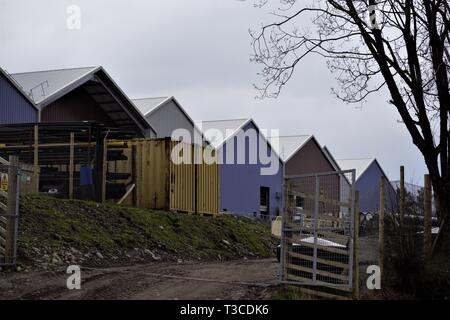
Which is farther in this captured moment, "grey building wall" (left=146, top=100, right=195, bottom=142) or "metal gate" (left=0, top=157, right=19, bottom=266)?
"grey building wall" (left=146, top=100, right=195, bottom=142)

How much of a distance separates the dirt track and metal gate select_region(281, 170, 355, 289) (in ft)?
2.63

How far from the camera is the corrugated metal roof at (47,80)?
3716cm

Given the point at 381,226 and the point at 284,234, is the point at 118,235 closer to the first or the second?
the point at 284,234

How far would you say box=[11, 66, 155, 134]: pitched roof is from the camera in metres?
37.2

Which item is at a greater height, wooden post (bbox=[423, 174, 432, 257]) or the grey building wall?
the grey building wall

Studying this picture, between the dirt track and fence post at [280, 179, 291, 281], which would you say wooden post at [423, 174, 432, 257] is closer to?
the dirt track

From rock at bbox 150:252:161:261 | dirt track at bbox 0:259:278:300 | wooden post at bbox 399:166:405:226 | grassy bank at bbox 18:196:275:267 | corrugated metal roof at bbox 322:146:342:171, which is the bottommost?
dirt track at bbox 0:259:278:300

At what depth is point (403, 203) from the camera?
14680 mm

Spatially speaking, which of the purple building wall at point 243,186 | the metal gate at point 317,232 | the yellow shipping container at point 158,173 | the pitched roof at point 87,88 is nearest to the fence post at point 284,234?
the metal gate at point 317,232

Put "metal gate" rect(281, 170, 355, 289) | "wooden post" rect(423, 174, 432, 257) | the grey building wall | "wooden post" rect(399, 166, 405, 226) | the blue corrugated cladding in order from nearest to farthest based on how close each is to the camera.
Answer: "metal gate" rect(281, 170, 355, 289)
"wooden post" rect(399, 166, 405, 226)
"wooden post" rect(423, 174, 432, 257)
the blue corrugated cladding
the grey building wall

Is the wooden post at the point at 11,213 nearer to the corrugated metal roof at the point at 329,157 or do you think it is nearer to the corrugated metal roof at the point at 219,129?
the corrugated metal roof at the point at 219,129

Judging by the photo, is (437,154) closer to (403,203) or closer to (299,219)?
(403,203)

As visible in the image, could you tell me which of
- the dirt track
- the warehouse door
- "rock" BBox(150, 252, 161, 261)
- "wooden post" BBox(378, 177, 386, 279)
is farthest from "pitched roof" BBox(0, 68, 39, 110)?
"wooden post" BBox(378, 177, 386, 279)

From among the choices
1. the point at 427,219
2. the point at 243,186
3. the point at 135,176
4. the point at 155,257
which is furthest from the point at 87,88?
the point at 427,219
